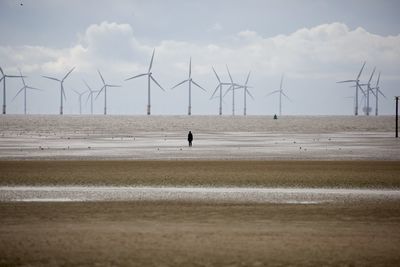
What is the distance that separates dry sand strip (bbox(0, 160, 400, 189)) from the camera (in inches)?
1021

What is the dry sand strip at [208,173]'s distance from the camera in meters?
25.9

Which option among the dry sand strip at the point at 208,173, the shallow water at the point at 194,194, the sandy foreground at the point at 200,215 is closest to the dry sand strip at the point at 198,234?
the sandy foreground at the point at 200,215

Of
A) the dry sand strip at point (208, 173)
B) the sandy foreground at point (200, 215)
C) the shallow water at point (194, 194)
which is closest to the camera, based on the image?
the sandy foreground at point (200, 215)

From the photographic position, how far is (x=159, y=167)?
3306cm

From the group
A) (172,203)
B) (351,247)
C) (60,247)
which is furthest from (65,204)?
(351,247)

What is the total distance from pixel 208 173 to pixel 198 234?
1530 cm

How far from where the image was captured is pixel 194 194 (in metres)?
22.1

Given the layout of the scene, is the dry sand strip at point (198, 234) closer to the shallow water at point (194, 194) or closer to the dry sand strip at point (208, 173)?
the shallow water at point (194, 194)

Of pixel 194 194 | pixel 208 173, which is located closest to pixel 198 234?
pixel 194 194

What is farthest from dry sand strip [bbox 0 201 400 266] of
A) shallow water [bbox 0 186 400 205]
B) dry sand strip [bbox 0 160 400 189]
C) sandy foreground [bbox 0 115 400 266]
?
dry sand strip [bbox 0 160 400 189]

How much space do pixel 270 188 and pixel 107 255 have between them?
42.2 ft

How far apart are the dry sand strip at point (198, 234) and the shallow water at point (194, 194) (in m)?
1.25

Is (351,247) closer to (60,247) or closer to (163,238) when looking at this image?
(163,238)

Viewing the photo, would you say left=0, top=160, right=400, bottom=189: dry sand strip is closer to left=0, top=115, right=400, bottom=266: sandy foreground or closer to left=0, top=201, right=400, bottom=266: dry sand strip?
left=0, top=115, right=400, bottom=266: sandy foreground
